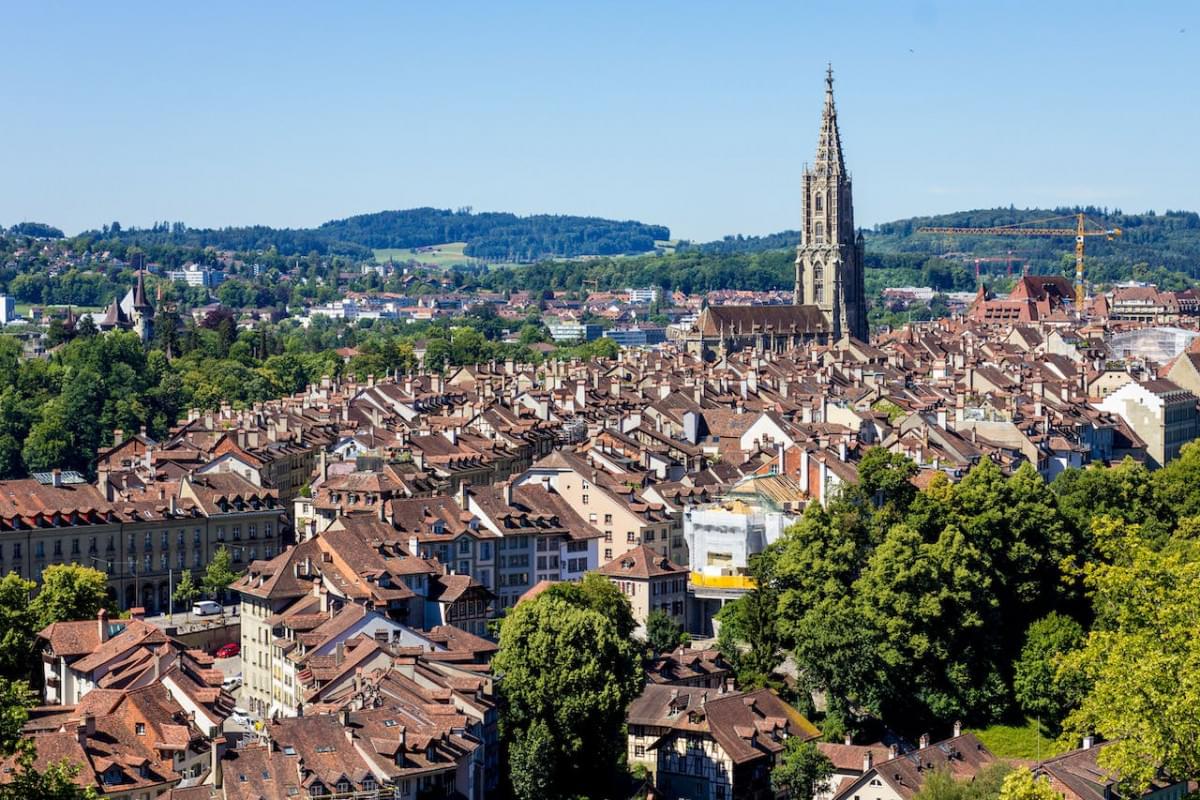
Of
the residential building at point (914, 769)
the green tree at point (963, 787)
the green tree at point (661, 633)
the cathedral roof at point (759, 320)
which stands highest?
the cathedral roof at point (759, 320)

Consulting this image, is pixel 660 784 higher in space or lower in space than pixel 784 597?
lower

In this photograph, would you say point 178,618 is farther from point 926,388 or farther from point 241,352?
point 241,352

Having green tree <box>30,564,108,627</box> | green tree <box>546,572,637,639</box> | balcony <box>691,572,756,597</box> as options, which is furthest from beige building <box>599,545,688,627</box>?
green tree <box>30,564,108,627</box>

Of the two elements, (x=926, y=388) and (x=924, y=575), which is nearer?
(x=924, y=575)

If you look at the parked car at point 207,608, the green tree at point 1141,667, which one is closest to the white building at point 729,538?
the green tree at point 1141,667

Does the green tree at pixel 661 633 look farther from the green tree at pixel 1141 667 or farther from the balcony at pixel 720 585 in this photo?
the green tree at pixel 1141 667

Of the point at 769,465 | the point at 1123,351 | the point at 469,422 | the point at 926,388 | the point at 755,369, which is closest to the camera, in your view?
the point at 769,465

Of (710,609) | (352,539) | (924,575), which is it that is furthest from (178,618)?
(924,575)
